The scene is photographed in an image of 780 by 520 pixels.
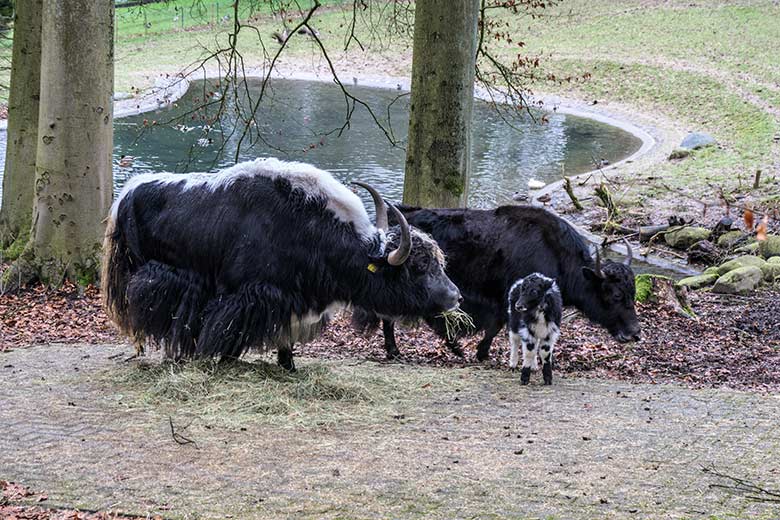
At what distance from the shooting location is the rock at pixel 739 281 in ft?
44.4

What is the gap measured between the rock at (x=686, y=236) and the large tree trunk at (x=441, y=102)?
765cm

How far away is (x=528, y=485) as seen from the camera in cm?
575

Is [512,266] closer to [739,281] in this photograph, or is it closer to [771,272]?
[739,281]

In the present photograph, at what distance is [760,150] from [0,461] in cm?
2313

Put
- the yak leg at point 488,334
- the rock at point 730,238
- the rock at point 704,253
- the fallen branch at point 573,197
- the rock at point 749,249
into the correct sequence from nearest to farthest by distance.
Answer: the yak leg at point 488,334
the rock at point 749,249
the rock at point 704,253
the rock at point 730,238
the fallen branch at point 573,197

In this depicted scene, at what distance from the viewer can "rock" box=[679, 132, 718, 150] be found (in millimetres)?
27516

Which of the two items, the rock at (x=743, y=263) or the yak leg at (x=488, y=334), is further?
the rock at (x=743, y=263)

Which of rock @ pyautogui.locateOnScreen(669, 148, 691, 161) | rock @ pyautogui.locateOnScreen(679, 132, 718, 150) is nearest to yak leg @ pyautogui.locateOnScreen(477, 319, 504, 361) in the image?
rock @ pyautogui.locateOnScreen(669, 148, 691, 161)

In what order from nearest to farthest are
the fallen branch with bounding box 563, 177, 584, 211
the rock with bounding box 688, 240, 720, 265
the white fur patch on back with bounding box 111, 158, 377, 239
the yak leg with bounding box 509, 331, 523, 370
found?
1. the white fur patch on back with bounding box 111, 158, 377, 239
2. the yak leg with bounding box 509, 331, 523, 370
3. the rock with bounding box 688, 240, 720, 265
4. the fallen branch with bounding box 563, 177, 584, 211

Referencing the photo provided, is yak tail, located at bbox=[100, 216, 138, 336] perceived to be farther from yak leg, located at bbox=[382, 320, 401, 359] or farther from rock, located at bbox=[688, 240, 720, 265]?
rock, located at bbox=[688, 240, 720, 265]

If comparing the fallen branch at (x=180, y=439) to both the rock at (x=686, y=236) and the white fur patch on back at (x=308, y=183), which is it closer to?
the white fur patch on back at (x=308, y=183)

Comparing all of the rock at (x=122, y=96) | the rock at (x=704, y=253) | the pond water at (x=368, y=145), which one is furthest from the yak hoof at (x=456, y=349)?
the rock at (x=122, y=96)

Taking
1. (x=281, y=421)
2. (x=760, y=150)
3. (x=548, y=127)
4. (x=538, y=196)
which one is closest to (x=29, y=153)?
(x=281, y=421)

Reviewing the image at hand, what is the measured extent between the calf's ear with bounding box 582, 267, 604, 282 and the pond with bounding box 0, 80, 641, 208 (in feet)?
38.4
